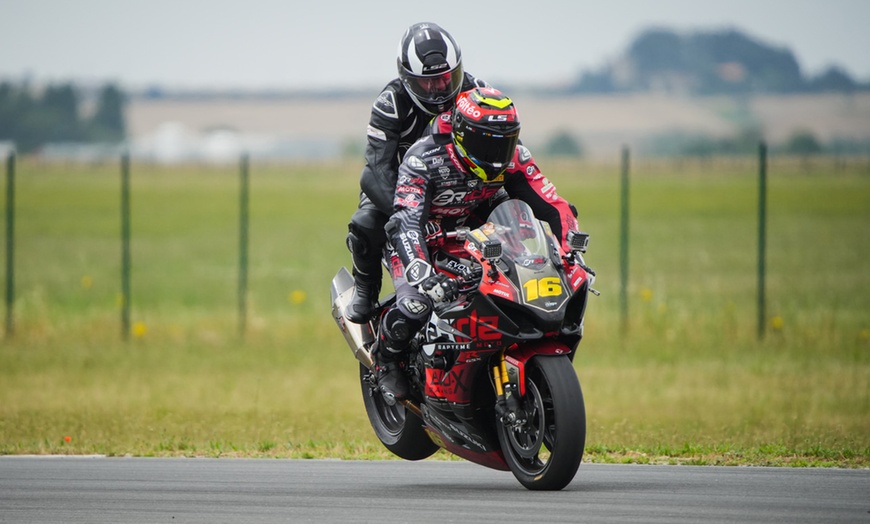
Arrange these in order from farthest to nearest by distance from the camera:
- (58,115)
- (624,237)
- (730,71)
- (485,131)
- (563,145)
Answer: (730,71) → (58,115) → (563,145) → (624,237) → (485,131)

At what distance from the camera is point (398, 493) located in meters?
8.64

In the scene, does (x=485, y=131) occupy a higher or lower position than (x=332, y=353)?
higher

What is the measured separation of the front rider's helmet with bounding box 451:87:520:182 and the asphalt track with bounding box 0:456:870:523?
6.36 feet

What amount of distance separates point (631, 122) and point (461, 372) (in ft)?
Result: 431

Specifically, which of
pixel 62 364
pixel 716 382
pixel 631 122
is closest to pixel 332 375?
pixel 62 364

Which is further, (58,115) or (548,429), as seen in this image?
(58,115)

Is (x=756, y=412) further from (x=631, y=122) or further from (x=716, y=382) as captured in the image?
(x=631, y=122)

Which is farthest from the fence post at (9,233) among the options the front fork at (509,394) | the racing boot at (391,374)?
the front fork at (509,394)

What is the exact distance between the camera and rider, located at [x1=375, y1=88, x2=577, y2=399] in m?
8.45

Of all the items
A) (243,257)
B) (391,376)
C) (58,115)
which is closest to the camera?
(391,376)

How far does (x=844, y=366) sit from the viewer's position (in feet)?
58.2

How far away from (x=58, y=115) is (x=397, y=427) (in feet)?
433

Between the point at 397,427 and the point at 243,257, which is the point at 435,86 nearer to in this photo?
the point at 397,427

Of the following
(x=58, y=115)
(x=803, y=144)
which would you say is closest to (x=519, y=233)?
(x=803, y=144)
